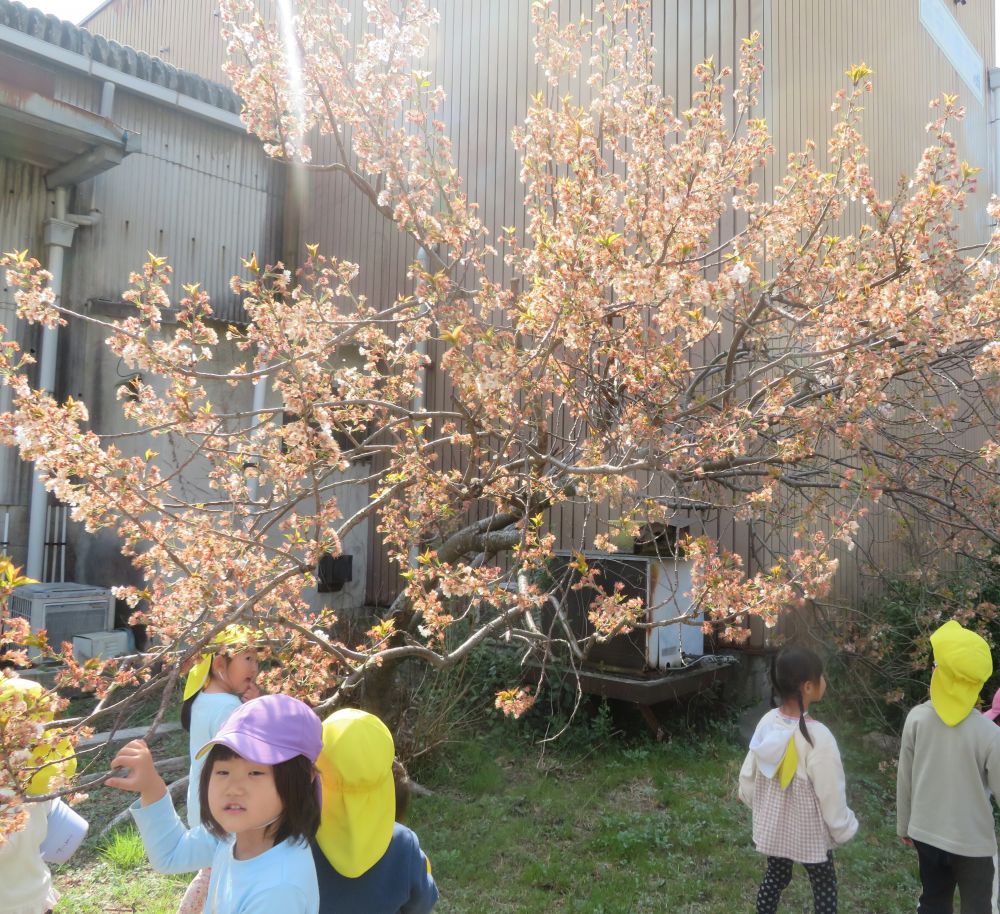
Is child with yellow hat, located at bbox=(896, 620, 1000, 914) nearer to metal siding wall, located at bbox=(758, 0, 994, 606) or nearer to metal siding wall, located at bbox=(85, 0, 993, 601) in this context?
metal siding wall, located at bbox=(758, 0, 994, 606)

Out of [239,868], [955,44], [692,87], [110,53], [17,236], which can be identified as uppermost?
[955,44]

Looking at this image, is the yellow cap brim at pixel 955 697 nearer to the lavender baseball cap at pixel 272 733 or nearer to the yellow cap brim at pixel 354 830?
the yellow cap brim at pixel 354 830

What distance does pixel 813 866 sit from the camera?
3422 millimetres

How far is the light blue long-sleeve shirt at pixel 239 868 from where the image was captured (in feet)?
6.04

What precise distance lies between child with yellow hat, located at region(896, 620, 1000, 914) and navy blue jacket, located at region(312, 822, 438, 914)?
2275 millimetres

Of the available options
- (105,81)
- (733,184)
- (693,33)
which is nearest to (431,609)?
(733,184)

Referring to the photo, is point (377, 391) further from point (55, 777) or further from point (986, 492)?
point (986, 492)

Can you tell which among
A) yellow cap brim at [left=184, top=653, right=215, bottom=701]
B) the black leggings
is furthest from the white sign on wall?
yellow cap brim at [left=184, top=653, right=215, bottom=701]

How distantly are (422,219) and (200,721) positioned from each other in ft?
8.91

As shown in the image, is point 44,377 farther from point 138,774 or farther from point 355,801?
point 355,801

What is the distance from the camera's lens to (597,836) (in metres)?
4.71

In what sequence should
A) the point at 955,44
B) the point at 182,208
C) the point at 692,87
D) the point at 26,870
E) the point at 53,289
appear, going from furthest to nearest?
the point at 955,44
the point at 182,208
the point at 53,289
the point at 692,87
the point at 26,870

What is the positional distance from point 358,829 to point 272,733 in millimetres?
314

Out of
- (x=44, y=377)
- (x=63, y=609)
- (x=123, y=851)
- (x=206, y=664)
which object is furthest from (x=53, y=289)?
(x=206, y=664)
